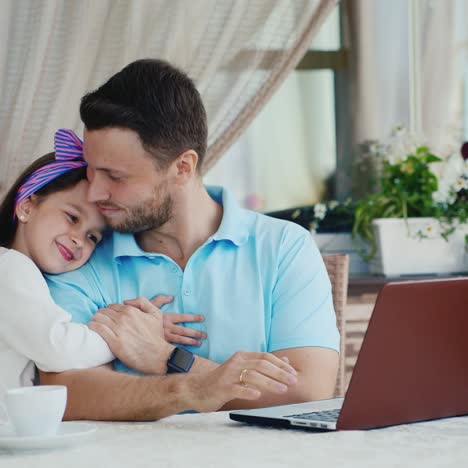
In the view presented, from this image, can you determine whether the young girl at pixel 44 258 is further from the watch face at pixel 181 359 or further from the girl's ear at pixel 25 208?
the watch face at pixel 181 359

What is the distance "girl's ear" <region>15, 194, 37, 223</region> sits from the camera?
1.96 m

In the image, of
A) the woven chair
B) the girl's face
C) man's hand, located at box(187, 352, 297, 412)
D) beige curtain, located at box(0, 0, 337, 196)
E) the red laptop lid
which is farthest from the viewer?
beige curtain, located at box(0, 0, 337, 196)

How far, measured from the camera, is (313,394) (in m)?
1.83

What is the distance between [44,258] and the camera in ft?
6.30

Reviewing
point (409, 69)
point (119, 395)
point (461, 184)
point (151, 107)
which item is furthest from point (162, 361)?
point (409, 69)

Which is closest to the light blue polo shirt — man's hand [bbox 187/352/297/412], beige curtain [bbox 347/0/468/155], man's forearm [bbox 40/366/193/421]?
man's forearm [bbox 40/366/193/421]

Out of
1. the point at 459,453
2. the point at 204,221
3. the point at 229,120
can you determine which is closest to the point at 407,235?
the point at 229,120

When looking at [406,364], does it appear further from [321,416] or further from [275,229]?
[275,229]

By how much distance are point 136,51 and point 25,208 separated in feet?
3.34

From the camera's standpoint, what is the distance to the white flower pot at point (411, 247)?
2998 millimetres

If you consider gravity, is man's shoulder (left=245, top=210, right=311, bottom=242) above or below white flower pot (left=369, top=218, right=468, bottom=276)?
above

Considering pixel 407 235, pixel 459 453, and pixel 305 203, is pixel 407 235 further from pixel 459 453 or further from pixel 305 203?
pixel 459 453

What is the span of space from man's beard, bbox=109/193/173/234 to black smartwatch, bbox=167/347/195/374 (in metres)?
0.34

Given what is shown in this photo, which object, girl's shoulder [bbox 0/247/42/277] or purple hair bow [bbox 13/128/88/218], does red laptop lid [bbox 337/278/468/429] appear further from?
purple hair bow [bbox 13/128/88/218]
